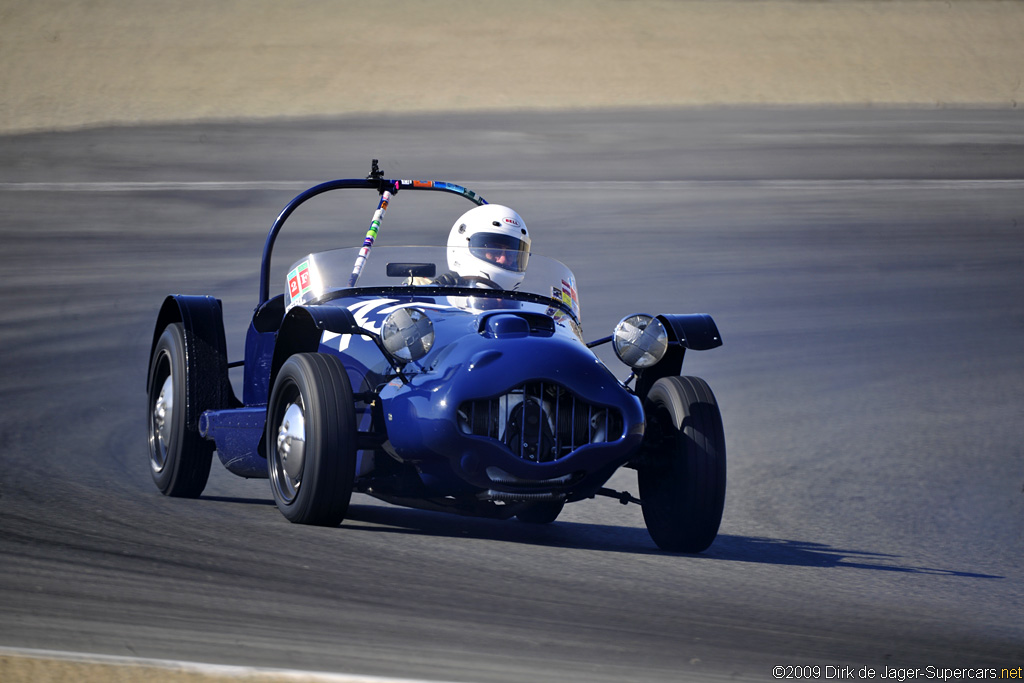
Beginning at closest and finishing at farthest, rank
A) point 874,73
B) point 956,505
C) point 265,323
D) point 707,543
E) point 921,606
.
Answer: point 921,606
point 707,543
point 265,323
point 956,505
point 874,73

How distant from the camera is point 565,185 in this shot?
24.3 metres


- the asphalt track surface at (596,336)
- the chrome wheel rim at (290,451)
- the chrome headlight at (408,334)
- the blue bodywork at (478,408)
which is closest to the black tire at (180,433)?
the asphalt track surface at (596,336)

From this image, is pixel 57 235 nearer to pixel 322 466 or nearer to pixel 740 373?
pixel 740 373

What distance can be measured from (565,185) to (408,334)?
18.0 meters

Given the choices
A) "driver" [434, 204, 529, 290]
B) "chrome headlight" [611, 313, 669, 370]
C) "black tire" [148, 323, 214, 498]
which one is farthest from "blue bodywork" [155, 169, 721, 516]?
"black tire" [148, 323, 214, 498]

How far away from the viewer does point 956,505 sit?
9211mm

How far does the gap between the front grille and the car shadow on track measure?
0.80 metres

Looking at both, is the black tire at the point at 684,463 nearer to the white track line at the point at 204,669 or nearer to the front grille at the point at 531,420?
the front grille at the point at 531,420

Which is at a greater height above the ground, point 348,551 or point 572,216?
point 348,551

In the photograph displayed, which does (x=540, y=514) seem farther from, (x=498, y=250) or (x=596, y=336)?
(x=596, y=336)

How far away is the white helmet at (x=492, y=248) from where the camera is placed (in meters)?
7.96

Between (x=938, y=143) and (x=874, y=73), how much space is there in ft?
29.5

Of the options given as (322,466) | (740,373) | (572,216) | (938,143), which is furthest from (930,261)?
(322,466)

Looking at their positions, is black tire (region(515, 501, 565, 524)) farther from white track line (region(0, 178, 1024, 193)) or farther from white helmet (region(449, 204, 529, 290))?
white track line (region(0, 178, 1024, 193))
